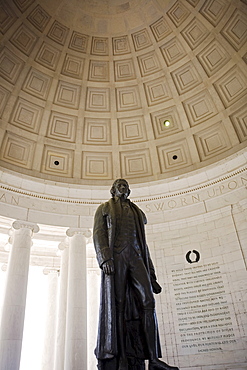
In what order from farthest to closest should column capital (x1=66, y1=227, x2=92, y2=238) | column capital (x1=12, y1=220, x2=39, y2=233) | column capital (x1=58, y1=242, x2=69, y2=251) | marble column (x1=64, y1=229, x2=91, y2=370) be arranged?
column capital (x1=58, y1=242, x2=69, y2=251), column capital (x1=66, y1=227, x2=92, y2=238), column capital (x1=12, y1=220, x2=39, y2=233), marble column (x1=64, y1=229, x2=91, y2=370)

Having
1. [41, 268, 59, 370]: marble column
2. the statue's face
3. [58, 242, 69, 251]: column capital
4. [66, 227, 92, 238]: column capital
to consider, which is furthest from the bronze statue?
[41, 268, 59, 370]: marble column

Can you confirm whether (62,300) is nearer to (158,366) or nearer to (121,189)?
(121,189)

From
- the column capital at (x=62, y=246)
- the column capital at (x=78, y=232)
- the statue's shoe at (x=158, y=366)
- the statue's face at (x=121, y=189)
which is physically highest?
the column capital at (x=78, y=232)

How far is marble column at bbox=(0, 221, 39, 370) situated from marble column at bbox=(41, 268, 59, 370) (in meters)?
5.34

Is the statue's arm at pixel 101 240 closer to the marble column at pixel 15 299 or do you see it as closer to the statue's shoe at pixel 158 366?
the statue's shoe at pixel 158 366

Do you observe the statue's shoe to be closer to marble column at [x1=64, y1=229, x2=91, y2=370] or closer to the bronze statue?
the bronze statue

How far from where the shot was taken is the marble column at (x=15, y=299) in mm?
10367

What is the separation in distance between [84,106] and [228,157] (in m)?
7.79

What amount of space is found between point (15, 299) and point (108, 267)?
7.68 m

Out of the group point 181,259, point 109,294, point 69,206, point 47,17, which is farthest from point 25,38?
point 109,294

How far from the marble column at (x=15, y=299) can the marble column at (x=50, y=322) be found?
17.5 feet

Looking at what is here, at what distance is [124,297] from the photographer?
→ 5047 mm

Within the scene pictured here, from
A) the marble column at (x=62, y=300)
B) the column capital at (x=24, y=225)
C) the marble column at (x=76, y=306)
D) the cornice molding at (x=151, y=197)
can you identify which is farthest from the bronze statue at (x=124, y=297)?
the marble column at (x=62, y=300)

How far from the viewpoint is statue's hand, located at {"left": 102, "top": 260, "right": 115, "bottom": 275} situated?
503cm
